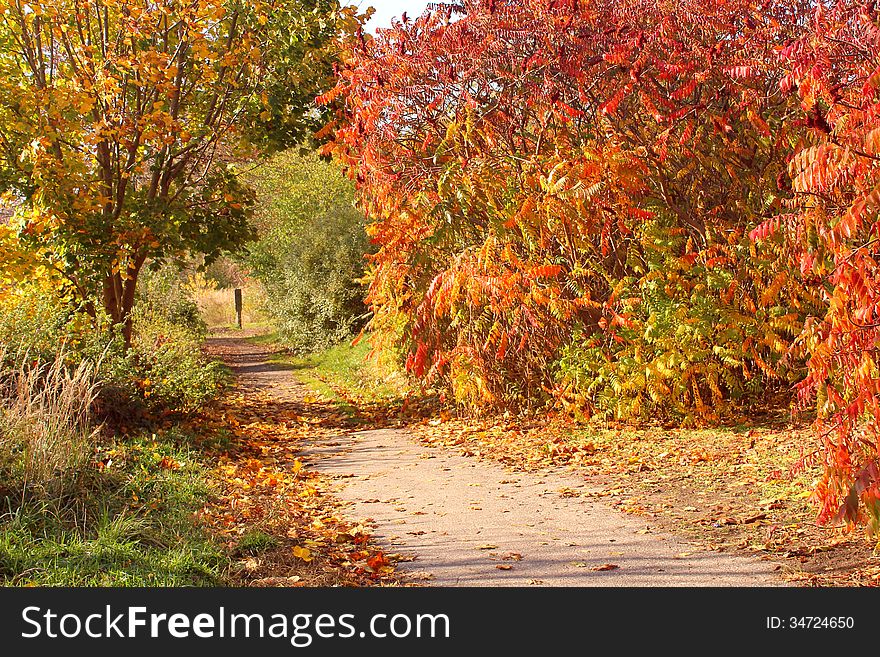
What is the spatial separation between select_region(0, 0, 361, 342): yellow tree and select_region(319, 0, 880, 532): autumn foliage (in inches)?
92.5

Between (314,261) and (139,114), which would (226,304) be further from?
(139,114)

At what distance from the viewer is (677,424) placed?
9.31 m

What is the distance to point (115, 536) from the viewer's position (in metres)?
5.30

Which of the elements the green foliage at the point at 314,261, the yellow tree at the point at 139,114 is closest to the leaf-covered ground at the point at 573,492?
the yellow tree at the point at 139,114

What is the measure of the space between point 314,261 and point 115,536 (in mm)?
16979

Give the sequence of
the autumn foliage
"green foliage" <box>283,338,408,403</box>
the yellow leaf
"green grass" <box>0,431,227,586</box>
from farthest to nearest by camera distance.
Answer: "green foliage" <box>283,338,408,403</box>, the autumn foliage, the yellow leaf, "green grass" <box>0,431,227,586</box>

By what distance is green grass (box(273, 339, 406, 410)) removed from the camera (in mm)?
14078

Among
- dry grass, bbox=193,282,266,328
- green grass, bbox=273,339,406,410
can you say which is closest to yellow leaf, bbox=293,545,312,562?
green grass, bbox=273,339,406,410

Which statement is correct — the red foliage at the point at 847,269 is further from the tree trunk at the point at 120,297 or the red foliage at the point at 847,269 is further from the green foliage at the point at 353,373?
the tree trunk at the point at 120,297

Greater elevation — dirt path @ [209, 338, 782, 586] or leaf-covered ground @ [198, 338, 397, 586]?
leaf-covered ground @ [198, 338, 397, 586]

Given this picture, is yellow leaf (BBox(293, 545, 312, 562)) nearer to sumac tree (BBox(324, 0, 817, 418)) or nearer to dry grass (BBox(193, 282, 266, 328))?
sumac tree (BBox(324, 0, 817, 418))

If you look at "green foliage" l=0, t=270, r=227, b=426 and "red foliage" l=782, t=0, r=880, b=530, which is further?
"green foliage" l=0, t=270, r=227, b=426

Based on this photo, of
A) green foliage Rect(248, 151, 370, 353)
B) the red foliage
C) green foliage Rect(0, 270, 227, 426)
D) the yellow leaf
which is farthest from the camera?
green foliage Rect(248, 151, 370, 353)

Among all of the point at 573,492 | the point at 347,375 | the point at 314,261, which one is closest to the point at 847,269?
the point at 573,492
